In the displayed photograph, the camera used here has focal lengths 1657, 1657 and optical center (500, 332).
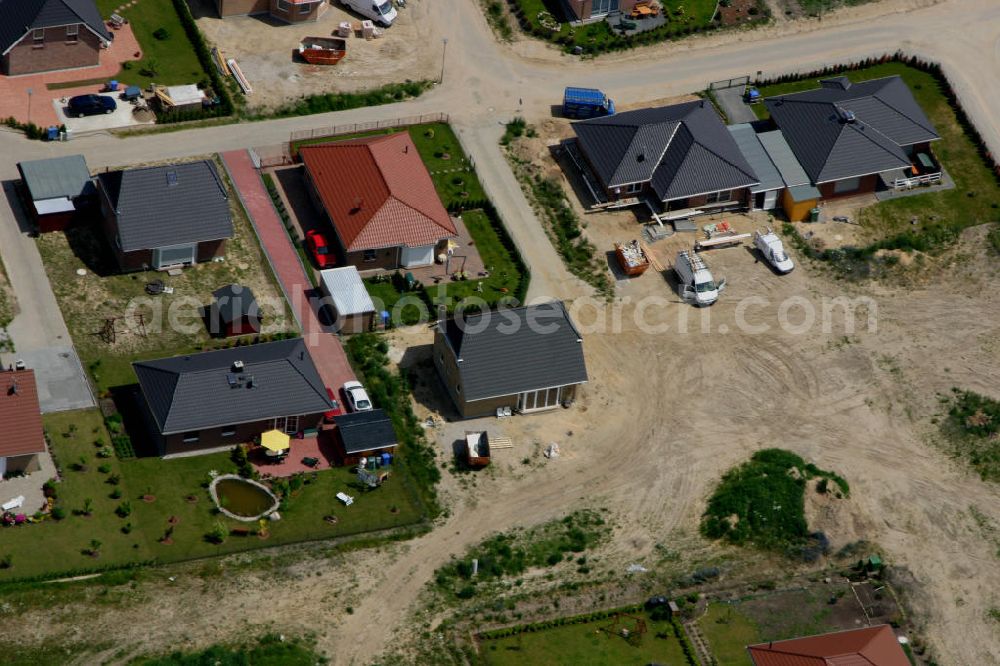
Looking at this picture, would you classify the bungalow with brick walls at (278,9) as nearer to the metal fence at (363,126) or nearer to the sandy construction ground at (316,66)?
the sandy construction ground at (316,66)

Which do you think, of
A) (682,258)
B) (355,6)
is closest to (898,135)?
(682,258)

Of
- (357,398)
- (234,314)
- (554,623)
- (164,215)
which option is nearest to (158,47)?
(164,215)

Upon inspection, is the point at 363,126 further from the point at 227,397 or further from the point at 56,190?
the point at 227,397

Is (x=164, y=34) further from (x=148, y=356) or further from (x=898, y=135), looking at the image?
(x=898, y=135)

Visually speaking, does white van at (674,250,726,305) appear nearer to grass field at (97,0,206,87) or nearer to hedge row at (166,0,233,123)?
hedge row at (166,0,233,123)

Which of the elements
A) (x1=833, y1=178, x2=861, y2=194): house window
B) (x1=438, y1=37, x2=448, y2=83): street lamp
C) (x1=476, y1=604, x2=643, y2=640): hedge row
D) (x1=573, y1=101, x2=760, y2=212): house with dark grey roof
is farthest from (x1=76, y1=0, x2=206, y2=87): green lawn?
(x1=476, y1=604, x2=643, y2=640): hedge row

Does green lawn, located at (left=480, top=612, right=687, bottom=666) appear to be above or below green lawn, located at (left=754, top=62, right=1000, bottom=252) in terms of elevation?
below
